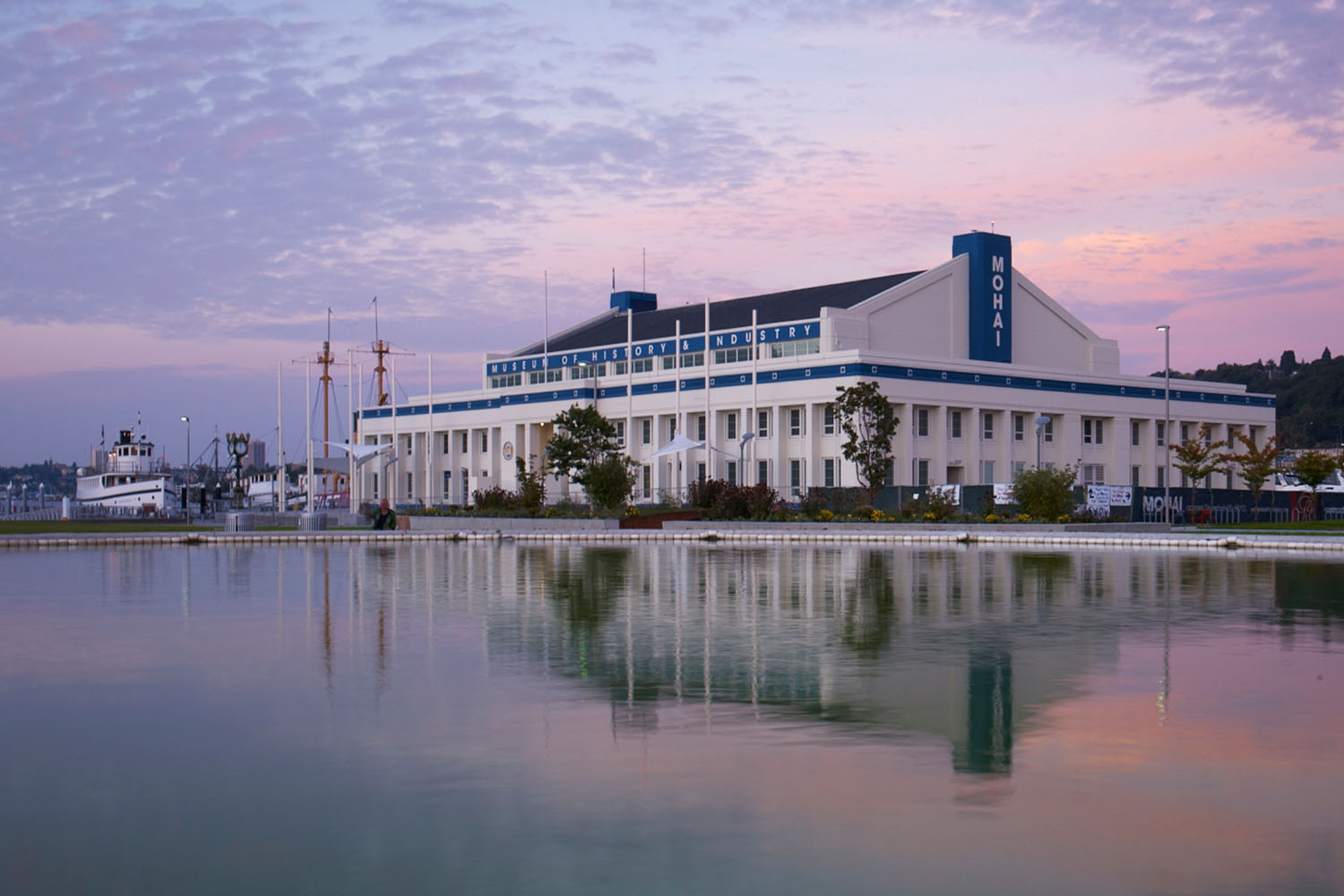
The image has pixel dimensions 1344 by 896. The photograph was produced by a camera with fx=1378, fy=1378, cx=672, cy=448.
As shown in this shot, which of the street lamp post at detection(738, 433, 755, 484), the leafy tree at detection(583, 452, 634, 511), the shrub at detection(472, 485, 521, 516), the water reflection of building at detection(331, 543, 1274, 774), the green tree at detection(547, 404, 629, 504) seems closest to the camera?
the water reflection of building at detection(331, 543, 1274, 774)

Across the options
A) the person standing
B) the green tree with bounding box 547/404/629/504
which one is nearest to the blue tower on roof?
the green tree with bounding box 547/404/629/504

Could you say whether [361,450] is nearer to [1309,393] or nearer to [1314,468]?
[1314,468]

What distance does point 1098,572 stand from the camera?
2802 cm

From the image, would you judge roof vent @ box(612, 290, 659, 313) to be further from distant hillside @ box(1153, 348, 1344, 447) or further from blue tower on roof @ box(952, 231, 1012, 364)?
distant hillside @ box(1153, 348, 1344, 447)

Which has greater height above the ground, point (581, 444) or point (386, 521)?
point (581, 444)

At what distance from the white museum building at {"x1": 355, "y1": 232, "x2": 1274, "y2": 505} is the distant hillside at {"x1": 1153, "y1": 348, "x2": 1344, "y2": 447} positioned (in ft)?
184

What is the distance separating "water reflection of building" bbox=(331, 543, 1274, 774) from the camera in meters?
11.8

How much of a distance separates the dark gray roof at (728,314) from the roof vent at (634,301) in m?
0.84

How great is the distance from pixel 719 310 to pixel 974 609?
2779 inches

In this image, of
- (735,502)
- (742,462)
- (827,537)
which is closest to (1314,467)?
(735,502)

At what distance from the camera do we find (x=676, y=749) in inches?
386

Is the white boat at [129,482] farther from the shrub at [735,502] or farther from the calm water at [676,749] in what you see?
the calm water at [676,749]

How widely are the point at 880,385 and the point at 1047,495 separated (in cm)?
2018

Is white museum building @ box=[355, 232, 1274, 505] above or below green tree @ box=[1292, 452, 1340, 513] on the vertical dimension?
above
